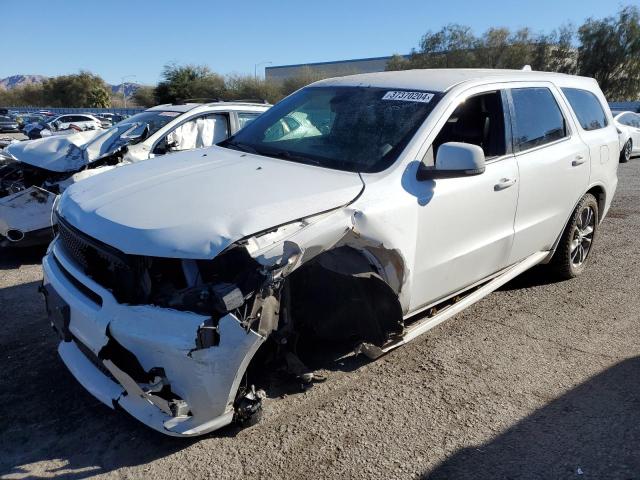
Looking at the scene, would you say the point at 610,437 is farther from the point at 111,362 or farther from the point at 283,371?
the point at 111,362

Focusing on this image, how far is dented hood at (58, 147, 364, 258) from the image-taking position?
239cm

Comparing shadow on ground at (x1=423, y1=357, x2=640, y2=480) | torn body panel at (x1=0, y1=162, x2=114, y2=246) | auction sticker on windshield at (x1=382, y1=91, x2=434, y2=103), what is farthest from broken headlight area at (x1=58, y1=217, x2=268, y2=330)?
torn body panel at (x1=0, y1=162, x2=114, y2=246)

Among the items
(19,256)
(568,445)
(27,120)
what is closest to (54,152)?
(19,256)

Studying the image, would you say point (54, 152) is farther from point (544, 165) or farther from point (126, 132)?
point (544, 165)

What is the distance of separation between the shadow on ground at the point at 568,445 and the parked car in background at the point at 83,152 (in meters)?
4.76

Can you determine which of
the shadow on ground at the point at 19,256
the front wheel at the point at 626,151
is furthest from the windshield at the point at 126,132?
the front wheel at the point at 626,151

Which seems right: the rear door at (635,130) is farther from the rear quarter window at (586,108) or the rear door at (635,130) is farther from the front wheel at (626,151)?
the rear quarter window at (586,108)

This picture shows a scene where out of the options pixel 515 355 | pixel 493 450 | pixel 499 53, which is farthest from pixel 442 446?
pixel 499 53

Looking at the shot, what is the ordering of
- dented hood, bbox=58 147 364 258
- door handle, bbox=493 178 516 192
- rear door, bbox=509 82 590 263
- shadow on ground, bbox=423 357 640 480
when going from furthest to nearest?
rear door, bbox=509 82 590 263
door handle, bbox=493 178 516 192
shadow on ground, bbox=423 357 640 480
dented hood, bbox=58 147 364 258

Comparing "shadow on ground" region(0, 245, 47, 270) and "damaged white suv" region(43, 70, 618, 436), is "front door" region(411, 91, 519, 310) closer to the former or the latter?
"damaged white suv" region(43, 70, 618, 436)

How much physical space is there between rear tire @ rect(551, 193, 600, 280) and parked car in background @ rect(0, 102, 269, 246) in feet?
14.2

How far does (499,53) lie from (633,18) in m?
11.7

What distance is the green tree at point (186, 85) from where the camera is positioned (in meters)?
49.2

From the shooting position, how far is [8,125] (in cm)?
3300
